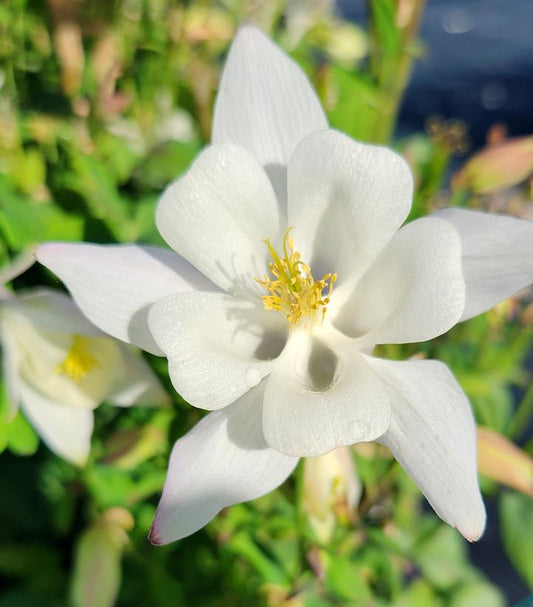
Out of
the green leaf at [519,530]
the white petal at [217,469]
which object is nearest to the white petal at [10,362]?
the white petal at [217,469]

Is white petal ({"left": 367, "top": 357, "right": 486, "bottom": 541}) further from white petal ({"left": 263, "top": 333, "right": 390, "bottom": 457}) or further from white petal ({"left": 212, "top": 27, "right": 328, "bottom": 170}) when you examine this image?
white petal ({"left": 212, "top": 27, "right": 328, "bottom": 170})

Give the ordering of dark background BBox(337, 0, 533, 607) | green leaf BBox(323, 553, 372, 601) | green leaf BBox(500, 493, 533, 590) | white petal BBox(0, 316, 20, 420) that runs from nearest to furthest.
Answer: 1. white petal BBox(0, 316, 20, 420)
2. green leaf BBox(323, 553, 372, 601)
3. green leaf BBox(500, 493, 533, 590)
4. dark background BBox(337, 0, 533, 607)

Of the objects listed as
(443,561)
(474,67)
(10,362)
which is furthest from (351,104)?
(474,67)

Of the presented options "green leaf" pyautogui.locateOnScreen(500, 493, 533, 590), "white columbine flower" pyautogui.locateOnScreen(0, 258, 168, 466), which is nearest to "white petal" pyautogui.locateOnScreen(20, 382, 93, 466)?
"white columbine flower" pyautogui.locateOnScreen(0, 258, 168, 466)

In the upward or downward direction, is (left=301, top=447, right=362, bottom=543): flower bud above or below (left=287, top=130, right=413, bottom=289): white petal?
below

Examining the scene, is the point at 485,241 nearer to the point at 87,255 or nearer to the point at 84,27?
the point at 87,255
